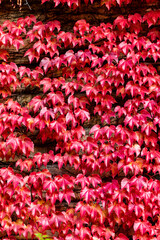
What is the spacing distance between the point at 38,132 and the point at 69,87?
63 cm

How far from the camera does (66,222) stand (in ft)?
7.54

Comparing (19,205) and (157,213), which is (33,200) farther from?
(157,213)

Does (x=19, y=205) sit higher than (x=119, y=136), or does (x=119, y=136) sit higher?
(x=119, y=136)

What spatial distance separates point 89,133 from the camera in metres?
2.23

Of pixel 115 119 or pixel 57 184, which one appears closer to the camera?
pixel 57 184

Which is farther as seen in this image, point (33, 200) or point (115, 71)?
point (33, 200)

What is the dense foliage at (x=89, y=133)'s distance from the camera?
2250mm

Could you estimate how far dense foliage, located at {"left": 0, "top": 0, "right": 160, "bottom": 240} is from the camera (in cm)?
225

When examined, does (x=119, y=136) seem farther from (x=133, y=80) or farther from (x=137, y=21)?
(x=137, y=21)

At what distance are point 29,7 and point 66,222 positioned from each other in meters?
2.41

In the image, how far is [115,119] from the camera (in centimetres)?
242

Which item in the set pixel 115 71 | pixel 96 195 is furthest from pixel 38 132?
pixel 115 71

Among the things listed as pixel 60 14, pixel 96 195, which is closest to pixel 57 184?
pixel 96 195

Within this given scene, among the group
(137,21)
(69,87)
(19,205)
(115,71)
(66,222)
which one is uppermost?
(137,21)
